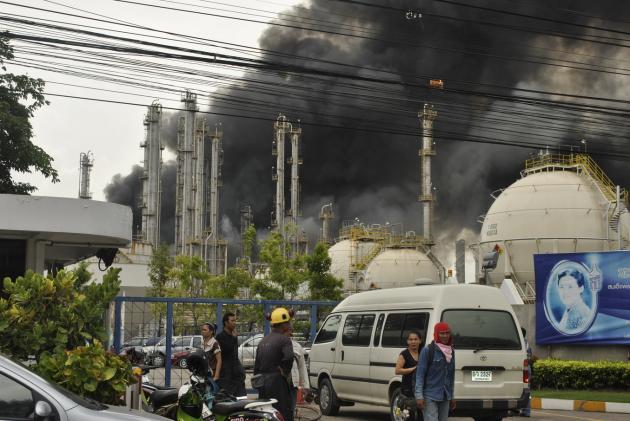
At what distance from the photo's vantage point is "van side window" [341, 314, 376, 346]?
600 inches

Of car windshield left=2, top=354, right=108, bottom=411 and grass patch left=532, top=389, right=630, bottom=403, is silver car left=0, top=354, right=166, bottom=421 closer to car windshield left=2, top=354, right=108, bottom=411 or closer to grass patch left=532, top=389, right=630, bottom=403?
car windshield left=2, top=354, right=108, bottom=411

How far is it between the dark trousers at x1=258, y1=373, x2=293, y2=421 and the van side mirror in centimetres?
410

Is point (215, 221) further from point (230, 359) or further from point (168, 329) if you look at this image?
point (230, 359)

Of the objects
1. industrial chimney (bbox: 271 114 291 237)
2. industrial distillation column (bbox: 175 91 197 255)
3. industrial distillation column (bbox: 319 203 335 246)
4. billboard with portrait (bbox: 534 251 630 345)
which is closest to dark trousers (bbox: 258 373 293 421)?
billboard with portrait (bbox: 534 251 630 345)

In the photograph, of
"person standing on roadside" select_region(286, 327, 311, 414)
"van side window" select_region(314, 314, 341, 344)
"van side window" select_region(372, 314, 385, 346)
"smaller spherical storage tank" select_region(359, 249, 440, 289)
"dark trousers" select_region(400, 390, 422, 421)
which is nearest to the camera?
"person standing on roadside" select_region(286, 327, 311, 414)

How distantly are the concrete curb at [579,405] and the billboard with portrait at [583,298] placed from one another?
4767mm

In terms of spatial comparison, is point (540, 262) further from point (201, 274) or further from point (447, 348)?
point (201, 274)

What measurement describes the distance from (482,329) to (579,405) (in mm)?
6889

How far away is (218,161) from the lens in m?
77.2

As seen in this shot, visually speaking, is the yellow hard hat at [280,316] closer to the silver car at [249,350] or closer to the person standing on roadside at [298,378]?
the person standing on roadside at [298,378]

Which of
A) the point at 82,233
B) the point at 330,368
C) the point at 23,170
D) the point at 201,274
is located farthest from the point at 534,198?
the point at 82,233

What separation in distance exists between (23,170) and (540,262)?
18493 mm

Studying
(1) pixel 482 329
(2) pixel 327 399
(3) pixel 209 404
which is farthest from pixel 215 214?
(3) pixel 209 404

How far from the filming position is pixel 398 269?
2554 inches
